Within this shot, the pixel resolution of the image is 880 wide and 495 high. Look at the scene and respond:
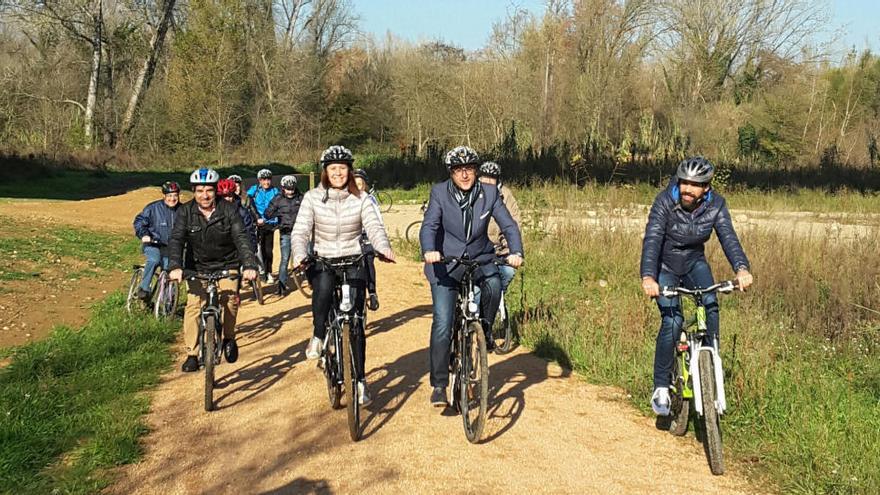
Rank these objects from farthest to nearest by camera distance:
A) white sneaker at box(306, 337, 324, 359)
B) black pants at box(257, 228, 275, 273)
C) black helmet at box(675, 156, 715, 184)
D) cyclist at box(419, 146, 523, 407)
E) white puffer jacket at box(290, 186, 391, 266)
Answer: black pants at box(257, 228, 275, 273) < white sneaker at box(306, 337, 324, 359) < white puffer jacket at box(290, 186, 391, 266) < cyclist at box(419, 146, 523, 407) < black helmet at box(675, 156, 715, 184)

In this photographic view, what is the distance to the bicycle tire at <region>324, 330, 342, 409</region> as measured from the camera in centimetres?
589

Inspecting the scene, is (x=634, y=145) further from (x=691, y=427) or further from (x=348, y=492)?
(x=348, y=492)

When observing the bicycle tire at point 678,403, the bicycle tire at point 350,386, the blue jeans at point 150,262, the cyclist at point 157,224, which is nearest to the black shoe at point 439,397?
the bicycle tire at point 350,386

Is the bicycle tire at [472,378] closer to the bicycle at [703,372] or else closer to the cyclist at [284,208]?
the bicycle at [703,372]

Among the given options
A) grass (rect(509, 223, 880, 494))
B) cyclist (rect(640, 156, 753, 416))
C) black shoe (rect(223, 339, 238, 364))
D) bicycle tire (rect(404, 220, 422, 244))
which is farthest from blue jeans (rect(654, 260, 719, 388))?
bicycle tire (rect(404, 220, 422, 244))

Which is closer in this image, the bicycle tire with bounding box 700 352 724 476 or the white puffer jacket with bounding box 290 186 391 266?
the bicycle tire with bounding box 700 352 724 476

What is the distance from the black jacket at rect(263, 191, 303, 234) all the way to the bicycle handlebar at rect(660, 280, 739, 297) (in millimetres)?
7039

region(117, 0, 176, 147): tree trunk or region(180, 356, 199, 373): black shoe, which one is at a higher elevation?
region(117, 0, 176, 147): tree trunk

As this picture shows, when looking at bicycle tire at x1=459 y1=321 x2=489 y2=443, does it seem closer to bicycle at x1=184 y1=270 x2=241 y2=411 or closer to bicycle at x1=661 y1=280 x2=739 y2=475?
bicycle at x1=661 y1=280 x2=739 y2=475

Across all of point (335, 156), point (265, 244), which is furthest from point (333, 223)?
point (265, 244)

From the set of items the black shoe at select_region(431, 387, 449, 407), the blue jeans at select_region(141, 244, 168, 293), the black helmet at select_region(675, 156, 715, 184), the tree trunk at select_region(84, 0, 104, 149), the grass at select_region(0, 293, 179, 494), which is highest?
the tree trunk at select_region(84, 0, 104, 149)

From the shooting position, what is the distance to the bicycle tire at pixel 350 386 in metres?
5.34

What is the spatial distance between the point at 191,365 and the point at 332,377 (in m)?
1.95

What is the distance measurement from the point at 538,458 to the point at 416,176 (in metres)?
25.6
